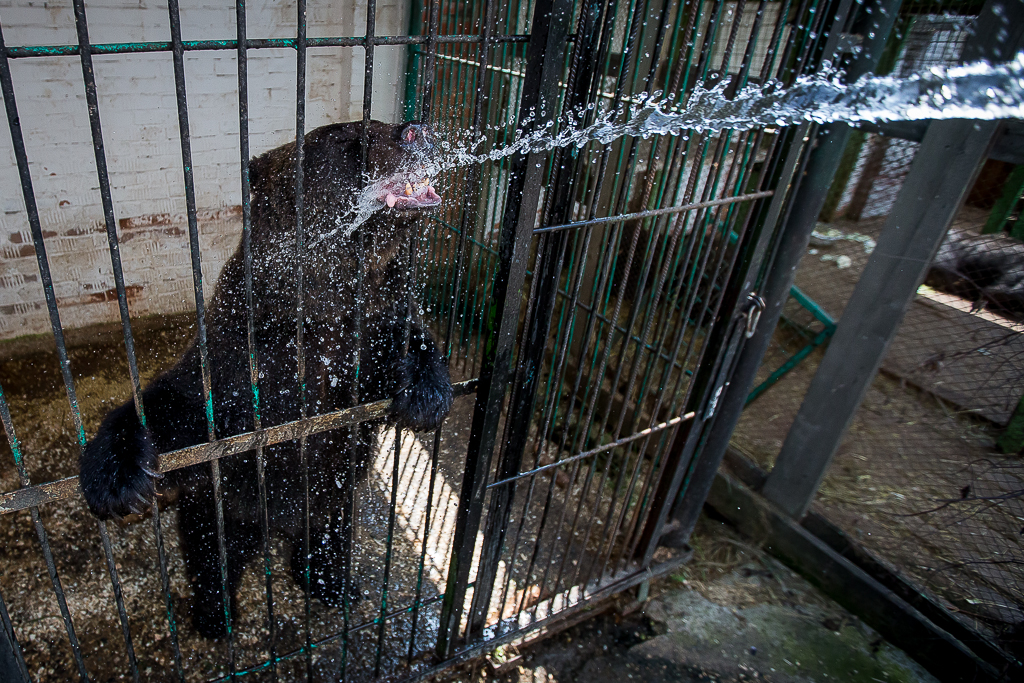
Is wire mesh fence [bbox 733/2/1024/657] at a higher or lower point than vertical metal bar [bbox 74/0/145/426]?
lower

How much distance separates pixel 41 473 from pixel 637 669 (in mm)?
3108

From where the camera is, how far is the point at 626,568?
3078 mm

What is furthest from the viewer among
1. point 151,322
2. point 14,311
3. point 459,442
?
point 151,322

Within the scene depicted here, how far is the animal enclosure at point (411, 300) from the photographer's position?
1621 mm

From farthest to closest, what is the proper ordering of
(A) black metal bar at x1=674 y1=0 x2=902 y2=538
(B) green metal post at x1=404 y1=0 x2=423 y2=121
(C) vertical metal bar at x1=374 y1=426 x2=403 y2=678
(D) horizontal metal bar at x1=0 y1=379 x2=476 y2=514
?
(B) green metal post at x1=404 y1=0 x2=423 y2=121 → (A) black metal bar at x1=674 y1=0 x2=902 y2=538 → (C) vertical metal bar at x1=374 y1=426 x2=403 y2=678 → (D) horizontal metal bar at x1=0 y1=379 x2=476 y2=514

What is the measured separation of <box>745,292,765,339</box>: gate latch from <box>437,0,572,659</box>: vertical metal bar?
1196mm

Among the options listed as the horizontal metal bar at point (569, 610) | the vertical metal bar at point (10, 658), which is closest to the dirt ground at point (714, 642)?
the horizontal metal bar at point (569, 610)

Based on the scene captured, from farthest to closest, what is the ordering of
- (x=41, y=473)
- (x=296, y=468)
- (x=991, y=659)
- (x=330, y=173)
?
(x=41, y=473) < (x=991, y=659) < (x=296, y=468) < (x=330, y=173)

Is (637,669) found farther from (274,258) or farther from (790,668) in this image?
A: (274,258)

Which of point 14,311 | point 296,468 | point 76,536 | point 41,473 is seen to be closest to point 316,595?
point 296,468

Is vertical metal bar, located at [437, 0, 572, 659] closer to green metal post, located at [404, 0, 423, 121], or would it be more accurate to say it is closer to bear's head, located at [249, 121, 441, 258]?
bear's head, located at [249, 121, 441, 258]

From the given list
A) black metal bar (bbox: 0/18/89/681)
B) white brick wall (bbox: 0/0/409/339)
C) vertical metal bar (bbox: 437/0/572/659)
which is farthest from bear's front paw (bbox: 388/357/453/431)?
white brick wall (bbox: 0/0/409/339)

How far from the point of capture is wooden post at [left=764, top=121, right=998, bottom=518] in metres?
2.72

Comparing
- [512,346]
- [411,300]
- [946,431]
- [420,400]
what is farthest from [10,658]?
[946,431]
